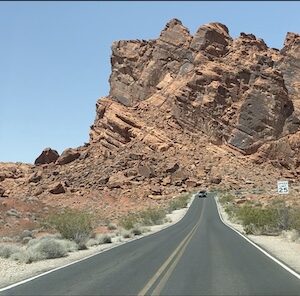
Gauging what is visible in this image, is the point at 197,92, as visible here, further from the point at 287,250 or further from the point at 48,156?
the point at 287,250

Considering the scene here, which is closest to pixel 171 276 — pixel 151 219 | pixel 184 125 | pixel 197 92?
pixel 151 219

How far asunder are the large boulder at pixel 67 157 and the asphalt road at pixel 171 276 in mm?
89341

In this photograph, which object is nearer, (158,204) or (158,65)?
(158,204)

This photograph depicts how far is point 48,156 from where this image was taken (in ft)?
379

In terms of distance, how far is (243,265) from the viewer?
16.9 m

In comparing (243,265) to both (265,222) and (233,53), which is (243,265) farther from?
(233,53)

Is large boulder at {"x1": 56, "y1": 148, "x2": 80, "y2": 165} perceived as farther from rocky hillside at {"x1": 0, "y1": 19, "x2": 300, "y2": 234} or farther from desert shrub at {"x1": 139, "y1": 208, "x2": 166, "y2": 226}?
desert shrub at {"x1": 139, "y1": 208, "x2": 166, "y2": 226}

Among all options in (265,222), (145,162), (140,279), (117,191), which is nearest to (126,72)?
(145,162)

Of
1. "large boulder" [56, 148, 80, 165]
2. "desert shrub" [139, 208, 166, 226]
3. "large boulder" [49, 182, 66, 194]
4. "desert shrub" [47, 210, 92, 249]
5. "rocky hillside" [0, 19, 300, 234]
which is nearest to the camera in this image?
"desert shrub" [47, 210, 92, 249]

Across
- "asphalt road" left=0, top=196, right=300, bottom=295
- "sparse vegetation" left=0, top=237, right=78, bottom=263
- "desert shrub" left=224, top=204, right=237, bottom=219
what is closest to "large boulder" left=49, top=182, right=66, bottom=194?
"desert shrub" left=224, top=204, right=237, bottom=219

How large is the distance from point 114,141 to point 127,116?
622cm

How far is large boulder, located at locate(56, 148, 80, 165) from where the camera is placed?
11025cm

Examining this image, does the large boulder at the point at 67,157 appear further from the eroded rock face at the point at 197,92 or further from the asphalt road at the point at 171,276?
the asphalt road at the point at 171,276

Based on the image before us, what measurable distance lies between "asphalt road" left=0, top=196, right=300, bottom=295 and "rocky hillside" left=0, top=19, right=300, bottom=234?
6775 centimetres
